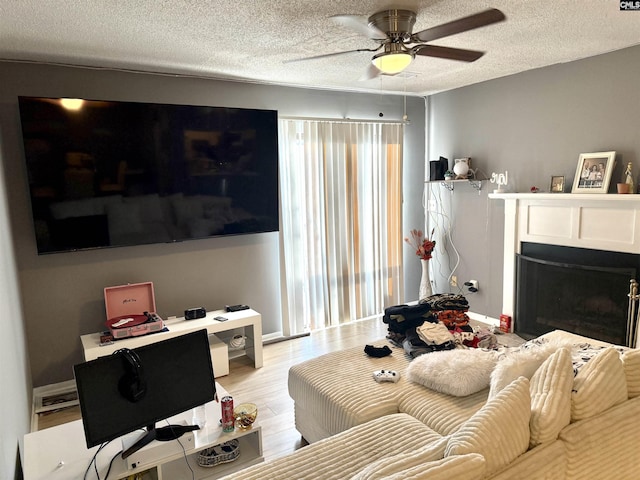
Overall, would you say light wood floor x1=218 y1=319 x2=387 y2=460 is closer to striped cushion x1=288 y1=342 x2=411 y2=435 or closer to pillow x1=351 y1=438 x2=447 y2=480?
striped cushion x1=288 y1=342 x2=411 y2=435

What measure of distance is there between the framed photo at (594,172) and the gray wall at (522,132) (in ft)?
0.28

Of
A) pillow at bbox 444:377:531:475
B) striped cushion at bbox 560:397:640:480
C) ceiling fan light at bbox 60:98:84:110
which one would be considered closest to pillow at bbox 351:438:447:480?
pillow at bbox 444:377:531:475

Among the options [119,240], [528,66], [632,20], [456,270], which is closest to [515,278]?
[456,270]

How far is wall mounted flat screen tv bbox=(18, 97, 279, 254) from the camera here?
300 cm

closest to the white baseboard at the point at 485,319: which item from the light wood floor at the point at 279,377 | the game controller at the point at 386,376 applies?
the light wood floor at the point at 279,377

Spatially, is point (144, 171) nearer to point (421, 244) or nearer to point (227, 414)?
point (227, 414)

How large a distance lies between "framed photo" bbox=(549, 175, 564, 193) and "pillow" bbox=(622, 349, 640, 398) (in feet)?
6.99

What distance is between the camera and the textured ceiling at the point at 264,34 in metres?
2.20

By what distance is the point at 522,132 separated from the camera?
12.9 feet

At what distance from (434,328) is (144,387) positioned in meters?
1.82

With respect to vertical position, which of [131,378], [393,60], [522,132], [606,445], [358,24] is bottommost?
[606,445]

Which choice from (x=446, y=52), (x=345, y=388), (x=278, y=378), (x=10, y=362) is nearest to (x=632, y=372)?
(x=345, y=388)

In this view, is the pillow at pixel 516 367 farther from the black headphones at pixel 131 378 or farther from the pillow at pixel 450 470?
the black headphones at pixel 131 378

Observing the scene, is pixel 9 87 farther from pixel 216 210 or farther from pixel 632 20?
pixel 632 20
